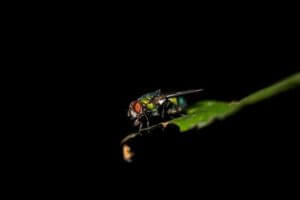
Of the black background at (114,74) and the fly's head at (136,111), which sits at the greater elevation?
the black background at (114,74)

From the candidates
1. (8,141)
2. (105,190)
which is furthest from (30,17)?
(105,190)

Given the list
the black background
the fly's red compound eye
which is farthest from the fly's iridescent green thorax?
the black background

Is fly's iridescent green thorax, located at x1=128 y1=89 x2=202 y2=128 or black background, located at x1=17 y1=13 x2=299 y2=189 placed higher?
black background, located at x1=17 y1=13 x2=299 y2=189

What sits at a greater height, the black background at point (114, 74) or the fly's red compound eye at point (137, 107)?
the black background at point (114, 74)

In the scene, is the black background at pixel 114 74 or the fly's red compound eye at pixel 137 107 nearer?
the fly's red compound eye at pixel 137 107

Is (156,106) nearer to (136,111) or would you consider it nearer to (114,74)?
(136,111)

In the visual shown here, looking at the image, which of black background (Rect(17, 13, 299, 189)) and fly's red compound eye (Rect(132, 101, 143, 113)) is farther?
black background (Rect(17, 13, 299, 189))

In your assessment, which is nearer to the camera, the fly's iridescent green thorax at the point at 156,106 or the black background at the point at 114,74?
the fly's iridescent green thorax at the point at 156,106

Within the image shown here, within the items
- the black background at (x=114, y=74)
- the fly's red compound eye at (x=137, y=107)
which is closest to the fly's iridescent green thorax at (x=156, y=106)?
the fly's red compound eye at (x=137, y=107)

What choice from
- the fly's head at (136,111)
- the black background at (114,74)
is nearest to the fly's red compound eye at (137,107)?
the fly's head at (136,111)

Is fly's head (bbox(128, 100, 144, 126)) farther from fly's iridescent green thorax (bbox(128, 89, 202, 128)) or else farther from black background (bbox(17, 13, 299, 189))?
black background (bbox(17, 13, 299, 189))

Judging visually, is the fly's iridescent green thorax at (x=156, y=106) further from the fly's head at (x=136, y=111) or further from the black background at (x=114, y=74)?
the black background at (x=114, y=74)
